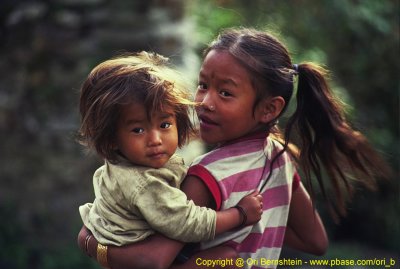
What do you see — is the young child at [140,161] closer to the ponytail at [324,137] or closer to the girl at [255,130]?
the girl at [255,130]

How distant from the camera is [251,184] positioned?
2.16 m

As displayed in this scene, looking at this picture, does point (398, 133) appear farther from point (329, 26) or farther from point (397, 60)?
point (329, 26)

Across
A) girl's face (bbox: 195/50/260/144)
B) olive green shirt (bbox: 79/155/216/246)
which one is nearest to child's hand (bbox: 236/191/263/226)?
olive green shirt (bbox: 79/155/216/246)

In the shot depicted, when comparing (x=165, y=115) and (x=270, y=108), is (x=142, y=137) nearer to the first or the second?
(x=165, y=115)

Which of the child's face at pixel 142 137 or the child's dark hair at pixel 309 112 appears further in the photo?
the child's dark hair at pixel 309 112

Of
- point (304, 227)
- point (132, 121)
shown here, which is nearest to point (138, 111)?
point (132, 121)

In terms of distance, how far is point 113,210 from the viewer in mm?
2080

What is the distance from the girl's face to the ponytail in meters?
0.22

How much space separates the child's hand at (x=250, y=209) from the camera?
209cm

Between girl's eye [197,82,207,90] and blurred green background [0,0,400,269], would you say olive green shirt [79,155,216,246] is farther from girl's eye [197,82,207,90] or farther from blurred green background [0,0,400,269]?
blurred green background [0,0,400,269]

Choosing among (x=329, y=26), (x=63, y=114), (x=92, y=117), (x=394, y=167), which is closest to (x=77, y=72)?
(x=63, y=114)

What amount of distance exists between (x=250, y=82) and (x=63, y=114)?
354 cm

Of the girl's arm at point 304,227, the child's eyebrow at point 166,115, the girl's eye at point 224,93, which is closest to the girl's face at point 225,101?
the girl's eye at point 224,93

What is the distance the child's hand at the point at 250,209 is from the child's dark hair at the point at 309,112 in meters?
0.26
